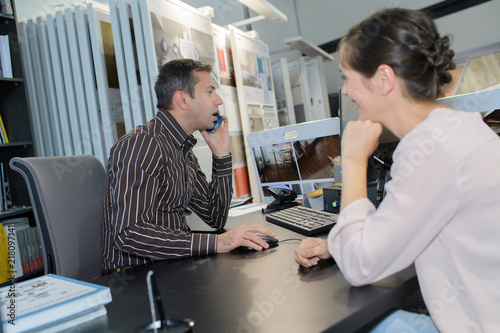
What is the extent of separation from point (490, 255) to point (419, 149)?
0.73 feet

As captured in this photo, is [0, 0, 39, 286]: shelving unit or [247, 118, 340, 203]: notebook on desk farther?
[0, 0, 39, 286]: shelving unit

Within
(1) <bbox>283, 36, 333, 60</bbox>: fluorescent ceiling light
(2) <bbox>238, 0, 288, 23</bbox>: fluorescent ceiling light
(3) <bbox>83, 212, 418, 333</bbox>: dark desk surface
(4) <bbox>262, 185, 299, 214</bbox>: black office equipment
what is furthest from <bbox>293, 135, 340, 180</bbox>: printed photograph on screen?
(1) <bbox>283, 36, 333, 60</bbox>: fluorescent ceiling light

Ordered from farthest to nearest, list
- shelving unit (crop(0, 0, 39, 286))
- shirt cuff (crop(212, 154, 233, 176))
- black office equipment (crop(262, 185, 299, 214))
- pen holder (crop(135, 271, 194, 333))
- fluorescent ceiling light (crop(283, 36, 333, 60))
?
1. fluorescent ceiling light (crop(283, 36, 333, 60))
2. shelving unit (crop(0, 0, 39, 286))
3. shirt cuff (crop(212, 154, 233, 176))
4. black office equipment (crop(262, 185, 299, 214))
5. pen holder (crop(135, 271, 194, 333))

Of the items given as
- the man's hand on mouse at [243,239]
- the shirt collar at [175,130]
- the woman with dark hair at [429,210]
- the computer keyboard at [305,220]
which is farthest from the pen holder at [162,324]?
the shirt collar at [175,130]

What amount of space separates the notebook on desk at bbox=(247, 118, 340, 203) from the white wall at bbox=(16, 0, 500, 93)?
3.04m

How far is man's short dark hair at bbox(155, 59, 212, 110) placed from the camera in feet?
5.97

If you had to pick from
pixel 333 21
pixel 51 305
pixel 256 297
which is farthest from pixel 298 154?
pixel 333 21

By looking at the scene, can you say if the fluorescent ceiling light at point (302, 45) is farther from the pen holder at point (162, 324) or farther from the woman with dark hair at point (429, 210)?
the pen holder at point (162, 324)

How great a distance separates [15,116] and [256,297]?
2601mm

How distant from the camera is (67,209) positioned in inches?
53.3

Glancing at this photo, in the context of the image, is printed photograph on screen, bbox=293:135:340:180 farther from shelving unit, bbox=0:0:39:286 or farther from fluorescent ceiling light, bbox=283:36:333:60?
fluorescent ceiling light, bbox=283:36:333:60

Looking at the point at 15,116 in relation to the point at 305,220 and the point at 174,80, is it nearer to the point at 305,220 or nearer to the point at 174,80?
the point at 174,80

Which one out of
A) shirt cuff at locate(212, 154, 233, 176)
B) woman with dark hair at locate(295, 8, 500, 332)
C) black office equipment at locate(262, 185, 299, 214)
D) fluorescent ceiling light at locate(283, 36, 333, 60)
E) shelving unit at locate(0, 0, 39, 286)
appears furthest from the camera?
fluorescent ceiling light at locate(283, 36, 333, 60)

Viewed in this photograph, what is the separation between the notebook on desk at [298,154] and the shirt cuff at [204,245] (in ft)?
2.74
